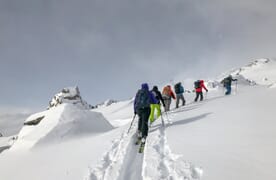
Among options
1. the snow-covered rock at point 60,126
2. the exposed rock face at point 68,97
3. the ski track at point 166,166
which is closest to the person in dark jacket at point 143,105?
the ski track at point 166,166

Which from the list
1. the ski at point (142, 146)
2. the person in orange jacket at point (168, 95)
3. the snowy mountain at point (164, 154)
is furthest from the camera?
the person in orange jacket at point (168, 95)

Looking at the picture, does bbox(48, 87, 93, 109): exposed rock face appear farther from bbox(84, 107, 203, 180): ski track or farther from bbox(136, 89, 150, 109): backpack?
bbox(84, 107, 203, 180): ski track

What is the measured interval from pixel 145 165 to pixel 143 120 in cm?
408

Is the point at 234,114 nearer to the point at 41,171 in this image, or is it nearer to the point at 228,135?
the point at 228,135

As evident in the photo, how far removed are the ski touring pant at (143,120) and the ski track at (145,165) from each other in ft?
2.93

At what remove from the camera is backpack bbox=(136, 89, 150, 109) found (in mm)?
11688

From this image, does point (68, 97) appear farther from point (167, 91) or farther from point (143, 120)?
point (143, 120)

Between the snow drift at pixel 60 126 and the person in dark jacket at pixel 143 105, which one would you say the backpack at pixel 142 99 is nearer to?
the person in dark jacket at pixel 143 105

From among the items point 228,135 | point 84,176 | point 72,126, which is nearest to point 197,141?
point 228,135

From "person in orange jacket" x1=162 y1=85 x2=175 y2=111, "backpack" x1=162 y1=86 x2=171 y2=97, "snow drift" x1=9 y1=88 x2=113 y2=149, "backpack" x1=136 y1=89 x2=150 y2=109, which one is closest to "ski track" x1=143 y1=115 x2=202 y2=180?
"backpack" x1=136 y1=89 x2=150 y2=109

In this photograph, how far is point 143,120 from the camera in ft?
37.2

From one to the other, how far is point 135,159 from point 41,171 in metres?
3.66

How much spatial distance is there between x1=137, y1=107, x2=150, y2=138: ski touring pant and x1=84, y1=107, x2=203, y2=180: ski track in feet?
2.93

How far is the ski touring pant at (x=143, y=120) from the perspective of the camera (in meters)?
10.9
